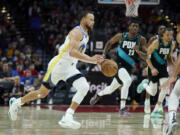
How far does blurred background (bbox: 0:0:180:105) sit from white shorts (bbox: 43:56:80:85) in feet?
21.5

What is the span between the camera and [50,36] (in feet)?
65.8

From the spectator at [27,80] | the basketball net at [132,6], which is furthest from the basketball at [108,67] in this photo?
the spectator at [27,80]

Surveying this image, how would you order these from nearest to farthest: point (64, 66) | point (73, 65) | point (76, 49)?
point (76, 49)
point (64, 66)
point (73, 65)

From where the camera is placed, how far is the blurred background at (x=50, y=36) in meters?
15.0

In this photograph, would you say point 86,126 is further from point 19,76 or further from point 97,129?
point 19,76

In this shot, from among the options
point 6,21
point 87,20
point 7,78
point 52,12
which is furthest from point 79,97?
point 52,12

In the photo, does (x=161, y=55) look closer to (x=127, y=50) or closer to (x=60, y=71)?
(x=127, y=50)

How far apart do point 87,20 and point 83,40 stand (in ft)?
1.24

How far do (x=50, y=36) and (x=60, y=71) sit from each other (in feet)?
41.4

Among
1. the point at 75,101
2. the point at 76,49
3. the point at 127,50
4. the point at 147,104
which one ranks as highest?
the point at 76,49

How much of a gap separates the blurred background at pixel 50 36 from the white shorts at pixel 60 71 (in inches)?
259

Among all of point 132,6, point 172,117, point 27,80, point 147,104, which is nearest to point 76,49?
point 172,117

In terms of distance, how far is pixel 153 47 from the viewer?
10.0 meters

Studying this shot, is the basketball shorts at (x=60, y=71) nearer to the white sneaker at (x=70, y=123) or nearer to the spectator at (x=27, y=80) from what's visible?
the white sneaker at (x=70, y=123)
